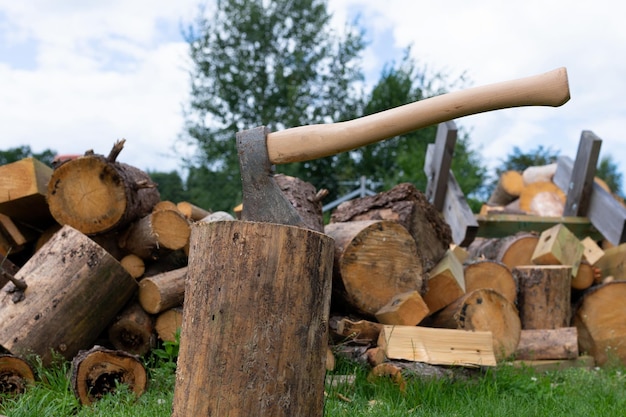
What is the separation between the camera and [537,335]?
15.8ft

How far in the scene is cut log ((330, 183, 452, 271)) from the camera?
14.2 feet

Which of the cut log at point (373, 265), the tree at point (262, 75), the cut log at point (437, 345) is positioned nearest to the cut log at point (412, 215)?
the cut log at point (373, 265)

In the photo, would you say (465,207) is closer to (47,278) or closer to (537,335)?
(537,335)

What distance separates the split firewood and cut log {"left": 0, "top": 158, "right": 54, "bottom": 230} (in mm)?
620

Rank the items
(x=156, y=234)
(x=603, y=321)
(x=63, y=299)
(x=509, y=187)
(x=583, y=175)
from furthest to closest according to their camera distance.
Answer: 1. (x=509, y=187)
2. (x=583, y=175)
3. (x=603, y=321)
4. (x=156, y=234)
5. (x=63, y=299)

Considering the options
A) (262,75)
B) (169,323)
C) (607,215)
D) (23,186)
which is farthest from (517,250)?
(262,75)

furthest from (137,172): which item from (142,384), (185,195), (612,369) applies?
(185,195)

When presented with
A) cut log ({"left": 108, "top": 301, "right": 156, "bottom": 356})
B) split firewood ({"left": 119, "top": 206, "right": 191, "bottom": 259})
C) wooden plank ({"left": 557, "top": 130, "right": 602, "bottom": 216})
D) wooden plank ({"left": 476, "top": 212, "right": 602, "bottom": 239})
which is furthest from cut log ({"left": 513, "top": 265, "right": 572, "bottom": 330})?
cut log ({"left": 108, "top": 301, "right": 156, "bottom": 356})

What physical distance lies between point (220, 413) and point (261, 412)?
0.14 meters

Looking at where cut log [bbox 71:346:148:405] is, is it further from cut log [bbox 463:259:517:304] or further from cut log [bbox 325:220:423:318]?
cut log [bbox 463:259:517:304]

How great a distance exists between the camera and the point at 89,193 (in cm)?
400

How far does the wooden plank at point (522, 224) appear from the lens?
6.01 m

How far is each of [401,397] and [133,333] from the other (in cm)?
173

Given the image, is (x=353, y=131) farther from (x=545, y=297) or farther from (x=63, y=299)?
(x=545, y=297)
